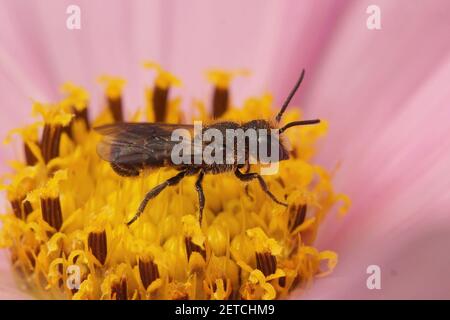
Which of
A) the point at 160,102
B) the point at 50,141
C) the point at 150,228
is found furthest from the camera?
the point at 160,102

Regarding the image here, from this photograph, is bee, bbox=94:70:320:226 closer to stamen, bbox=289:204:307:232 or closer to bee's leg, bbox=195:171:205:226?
bee's leg, bbox=195:171:205:226

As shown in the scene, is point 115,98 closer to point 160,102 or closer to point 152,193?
point 160,102

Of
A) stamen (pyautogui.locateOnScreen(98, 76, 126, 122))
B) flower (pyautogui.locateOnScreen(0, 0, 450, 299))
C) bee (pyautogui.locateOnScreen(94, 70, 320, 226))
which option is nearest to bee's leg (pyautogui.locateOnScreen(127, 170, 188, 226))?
bee (pyautogui.locateOnScreen(94, 70, 320, 226))

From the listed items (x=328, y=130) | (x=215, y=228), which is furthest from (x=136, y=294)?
(x=328, y=130)

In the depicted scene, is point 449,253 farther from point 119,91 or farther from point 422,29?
point 119,91

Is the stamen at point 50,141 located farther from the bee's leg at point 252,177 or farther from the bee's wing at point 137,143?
the bee's leg at point 252,177

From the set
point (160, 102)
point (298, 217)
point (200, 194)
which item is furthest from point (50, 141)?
point (298, 217)

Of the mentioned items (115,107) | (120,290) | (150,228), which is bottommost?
(120,290)
